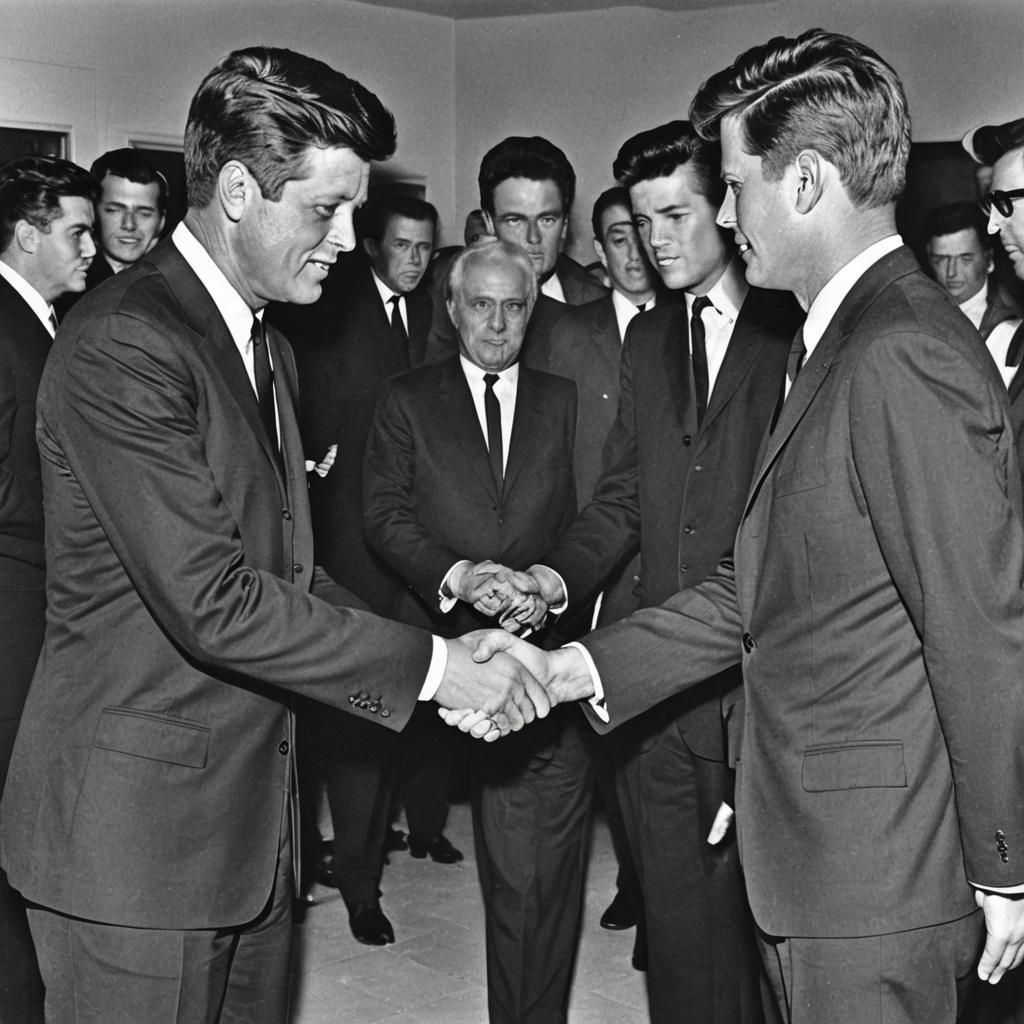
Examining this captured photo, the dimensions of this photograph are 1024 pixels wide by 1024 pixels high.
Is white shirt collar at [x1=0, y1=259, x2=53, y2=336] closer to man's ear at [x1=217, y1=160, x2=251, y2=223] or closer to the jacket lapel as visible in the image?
the jacket lapel

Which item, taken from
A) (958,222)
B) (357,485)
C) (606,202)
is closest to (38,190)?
(357,485)

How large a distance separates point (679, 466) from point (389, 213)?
8.45 feet

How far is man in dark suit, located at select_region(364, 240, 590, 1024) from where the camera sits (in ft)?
10.9

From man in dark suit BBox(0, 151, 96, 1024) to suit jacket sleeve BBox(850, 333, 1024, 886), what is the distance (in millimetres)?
2467

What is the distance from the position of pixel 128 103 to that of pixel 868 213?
17.7 ft

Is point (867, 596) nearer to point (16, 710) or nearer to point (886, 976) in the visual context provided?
point (886, 976)

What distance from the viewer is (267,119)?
7.41 feet

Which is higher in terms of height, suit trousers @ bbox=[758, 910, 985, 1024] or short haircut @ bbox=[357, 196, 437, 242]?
short haircut @ bbox=[357, 196, 437, 242]

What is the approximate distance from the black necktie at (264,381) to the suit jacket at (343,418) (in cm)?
231

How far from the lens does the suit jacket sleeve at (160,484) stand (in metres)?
2.08

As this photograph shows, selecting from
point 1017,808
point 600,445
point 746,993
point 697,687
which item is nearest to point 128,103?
point 600,445

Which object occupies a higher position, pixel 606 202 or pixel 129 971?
pixel 606 202

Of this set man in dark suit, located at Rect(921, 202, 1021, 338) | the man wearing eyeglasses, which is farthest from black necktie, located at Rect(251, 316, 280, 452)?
man in dark suit, located at Rect(921, 202, 1021, 338)

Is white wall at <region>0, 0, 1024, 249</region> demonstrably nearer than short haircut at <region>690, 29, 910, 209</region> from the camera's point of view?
No
